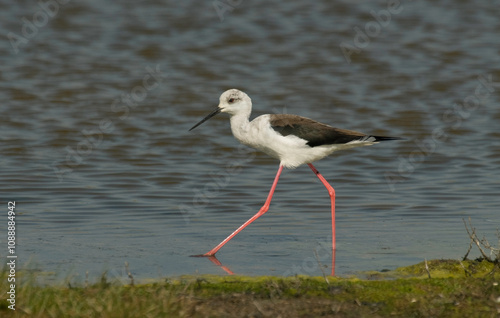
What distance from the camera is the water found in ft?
24.9

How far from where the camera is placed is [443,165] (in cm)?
1098

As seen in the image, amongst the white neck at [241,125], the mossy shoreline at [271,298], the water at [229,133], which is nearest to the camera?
the mossy shoreline at [271,298]

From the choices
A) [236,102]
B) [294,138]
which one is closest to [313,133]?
[294,138]

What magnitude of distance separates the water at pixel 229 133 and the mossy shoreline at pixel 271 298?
0.64 metres

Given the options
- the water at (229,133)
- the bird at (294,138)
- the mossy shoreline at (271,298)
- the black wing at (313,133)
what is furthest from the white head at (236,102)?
the mossy shoreline at (271,298)

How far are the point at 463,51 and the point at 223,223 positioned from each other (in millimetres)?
9975

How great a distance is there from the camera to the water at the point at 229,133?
758 cm

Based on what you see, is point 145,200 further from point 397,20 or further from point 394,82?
point 397,20

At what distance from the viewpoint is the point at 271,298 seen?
5215 millimetres

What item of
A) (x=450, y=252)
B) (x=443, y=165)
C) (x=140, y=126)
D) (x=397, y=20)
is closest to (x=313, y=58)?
(x=397, y=20)

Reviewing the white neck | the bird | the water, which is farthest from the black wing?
the water

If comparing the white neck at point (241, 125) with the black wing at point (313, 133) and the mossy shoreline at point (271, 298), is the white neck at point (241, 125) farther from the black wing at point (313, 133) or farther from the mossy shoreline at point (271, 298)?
the mossy shoreline at point (271, 298)

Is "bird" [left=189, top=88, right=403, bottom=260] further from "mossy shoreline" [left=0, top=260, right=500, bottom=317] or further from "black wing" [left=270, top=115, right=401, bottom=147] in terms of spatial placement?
"mossy shoreline" [left=0, top=260, right=500, bottom=317]

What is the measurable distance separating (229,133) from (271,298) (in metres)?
7.51
